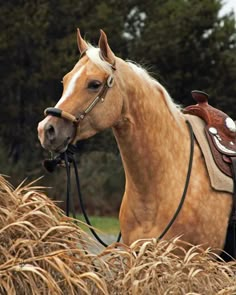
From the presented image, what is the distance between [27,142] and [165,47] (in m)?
4.86

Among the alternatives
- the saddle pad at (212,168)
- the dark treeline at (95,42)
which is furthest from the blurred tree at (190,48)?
the saddle pad at (212,168)

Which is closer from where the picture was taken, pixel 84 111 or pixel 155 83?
pixel 84 111

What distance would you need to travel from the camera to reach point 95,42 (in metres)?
27.0

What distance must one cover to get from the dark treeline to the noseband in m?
19.2

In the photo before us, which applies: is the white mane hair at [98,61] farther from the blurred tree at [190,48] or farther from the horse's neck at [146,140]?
the blurred tree at [190,48]

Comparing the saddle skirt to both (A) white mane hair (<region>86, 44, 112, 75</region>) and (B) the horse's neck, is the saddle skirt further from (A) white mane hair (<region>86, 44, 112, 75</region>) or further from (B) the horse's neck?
(A) white mane hair (<region>86, 44, 112, 75</region>)

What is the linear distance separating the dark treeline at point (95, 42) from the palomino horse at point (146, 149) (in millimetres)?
18768

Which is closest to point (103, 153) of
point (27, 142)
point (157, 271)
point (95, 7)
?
point (27, 142)

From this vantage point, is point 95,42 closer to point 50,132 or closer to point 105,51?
point 105,51

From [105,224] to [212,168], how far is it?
1648cm

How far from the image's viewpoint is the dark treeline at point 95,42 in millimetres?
26469

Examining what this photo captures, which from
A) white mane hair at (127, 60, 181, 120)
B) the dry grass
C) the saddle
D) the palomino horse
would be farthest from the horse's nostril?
the saddle

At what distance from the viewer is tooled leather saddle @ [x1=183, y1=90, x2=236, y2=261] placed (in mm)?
6582

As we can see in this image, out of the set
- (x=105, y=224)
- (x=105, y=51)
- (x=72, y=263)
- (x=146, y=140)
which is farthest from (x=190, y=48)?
(x=72, y=263)
